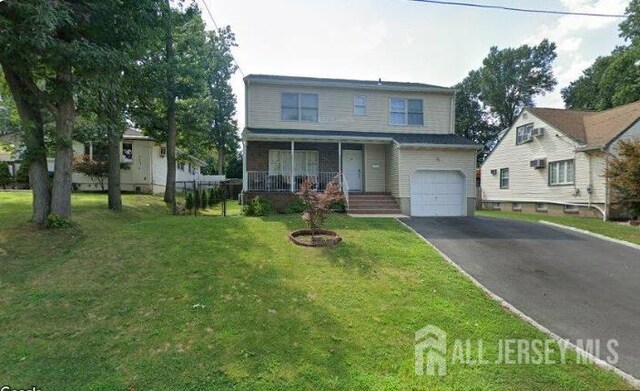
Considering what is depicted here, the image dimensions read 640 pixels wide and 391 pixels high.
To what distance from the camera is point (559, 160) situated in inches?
808

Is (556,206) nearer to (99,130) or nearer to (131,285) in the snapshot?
(131,285)

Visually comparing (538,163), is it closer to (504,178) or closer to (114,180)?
(504,178)

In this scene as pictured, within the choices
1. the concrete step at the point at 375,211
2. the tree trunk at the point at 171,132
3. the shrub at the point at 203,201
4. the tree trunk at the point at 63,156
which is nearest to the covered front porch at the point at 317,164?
the concrete step at the point at 375,211

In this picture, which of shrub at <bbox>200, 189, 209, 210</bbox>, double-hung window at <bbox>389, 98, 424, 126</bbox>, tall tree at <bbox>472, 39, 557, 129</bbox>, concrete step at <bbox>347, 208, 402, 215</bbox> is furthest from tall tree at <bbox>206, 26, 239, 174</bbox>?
tall tree at <bbox>472, 39, 557, 129</bbox>

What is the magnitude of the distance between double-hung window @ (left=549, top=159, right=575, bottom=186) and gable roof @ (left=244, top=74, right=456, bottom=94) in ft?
26.1

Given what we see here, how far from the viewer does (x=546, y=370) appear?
4473 millimetres

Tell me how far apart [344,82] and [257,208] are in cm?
803

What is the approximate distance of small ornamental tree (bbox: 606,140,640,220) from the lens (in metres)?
14.2

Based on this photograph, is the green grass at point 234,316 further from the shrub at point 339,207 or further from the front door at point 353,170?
the front door at point 353,170

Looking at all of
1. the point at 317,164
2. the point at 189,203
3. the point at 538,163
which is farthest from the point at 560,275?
the point at 538,163

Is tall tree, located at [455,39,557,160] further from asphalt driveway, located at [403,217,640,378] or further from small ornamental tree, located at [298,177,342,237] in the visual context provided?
small ornamental tree, located at [298,177,342,237]

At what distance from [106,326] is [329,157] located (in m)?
13.7

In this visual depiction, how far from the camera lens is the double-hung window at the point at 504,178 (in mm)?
25312

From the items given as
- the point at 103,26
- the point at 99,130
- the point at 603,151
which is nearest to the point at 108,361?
the point at 103,26
